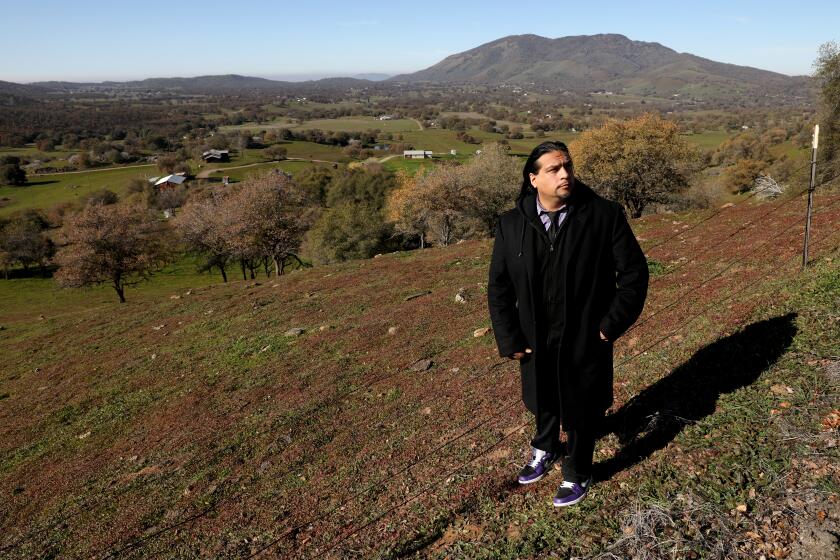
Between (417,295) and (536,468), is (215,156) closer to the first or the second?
(417,295)

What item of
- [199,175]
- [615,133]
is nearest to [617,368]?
[615,133]

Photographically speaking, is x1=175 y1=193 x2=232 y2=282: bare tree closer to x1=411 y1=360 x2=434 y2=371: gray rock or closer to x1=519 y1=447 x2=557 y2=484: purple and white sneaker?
x1=411 y1=360 x2=434 y2=371: gray rock

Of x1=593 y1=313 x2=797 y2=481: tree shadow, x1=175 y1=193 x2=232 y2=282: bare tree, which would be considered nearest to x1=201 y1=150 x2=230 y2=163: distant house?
x1=175 y1=193 x2=232 y2=282: bare tree

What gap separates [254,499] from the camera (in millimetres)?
7137

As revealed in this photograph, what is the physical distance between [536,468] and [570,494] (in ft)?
2.12

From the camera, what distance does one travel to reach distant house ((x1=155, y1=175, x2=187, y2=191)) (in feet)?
351

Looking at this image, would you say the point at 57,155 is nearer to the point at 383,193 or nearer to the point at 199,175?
the point at 199,175

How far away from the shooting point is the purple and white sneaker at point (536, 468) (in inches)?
213

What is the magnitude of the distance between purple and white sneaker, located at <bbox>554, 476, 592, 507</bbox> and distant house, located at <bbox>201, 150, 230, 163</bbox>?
15137cm

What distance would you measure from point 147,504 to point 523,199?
24.9ft

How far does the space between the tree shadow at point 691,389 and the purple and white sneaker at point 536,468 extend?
50cm

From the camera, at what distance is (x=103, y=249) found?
41.2 m

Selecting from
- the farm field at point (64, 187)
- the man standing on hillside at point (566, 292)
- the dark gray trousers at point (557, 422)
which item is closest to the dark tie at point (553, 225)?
the man standing on hillside at point (566, 292)

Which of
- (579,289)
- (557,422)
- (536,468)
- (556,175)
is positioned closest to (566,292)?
(579,289)
